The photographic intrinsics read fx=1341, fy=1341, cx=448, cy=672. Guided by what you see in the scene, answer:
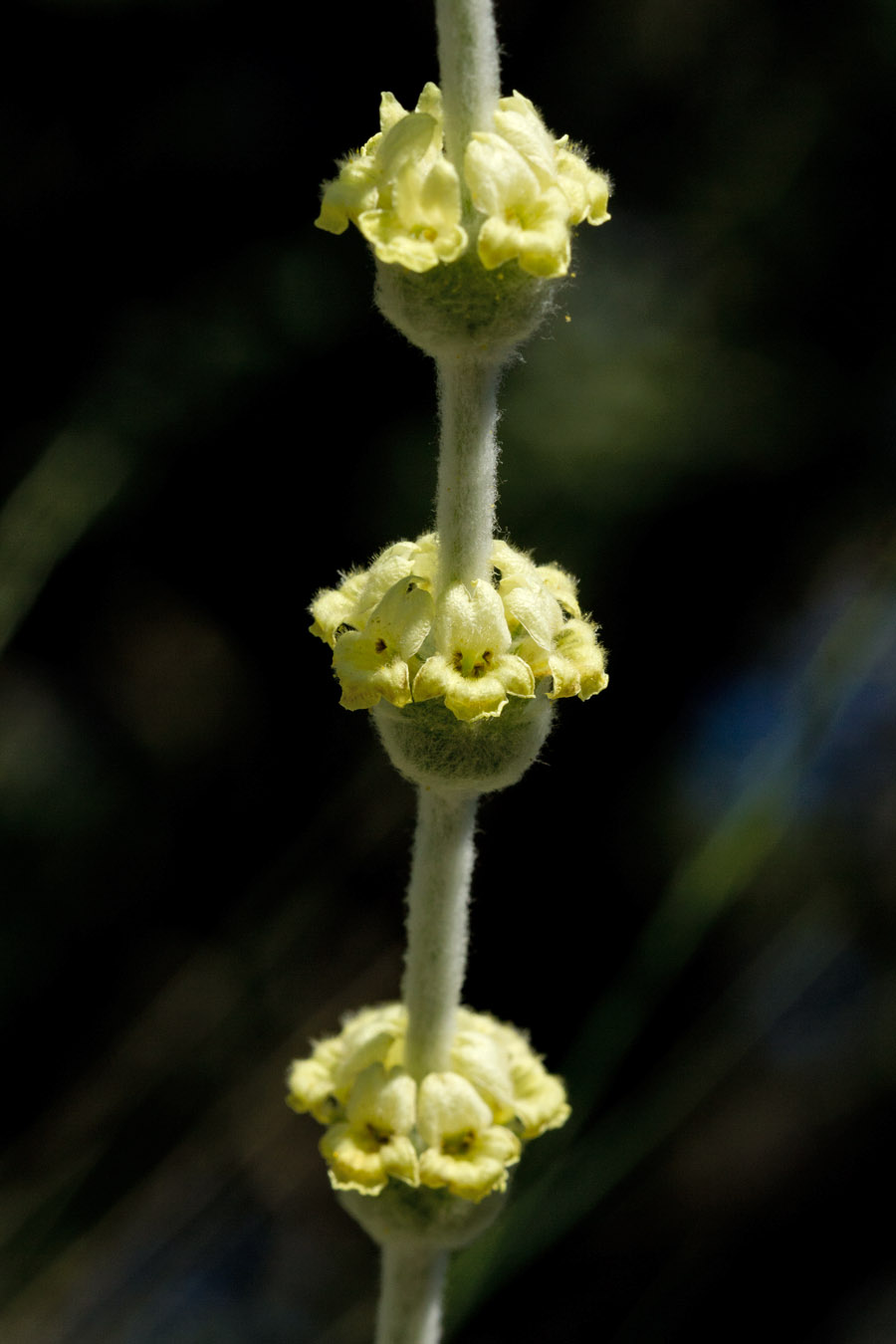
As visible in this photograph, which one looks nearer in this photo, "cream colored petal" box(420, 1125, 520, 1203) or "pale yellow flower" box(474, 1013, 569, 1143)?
"cream colored petal" box(420, 1125, 520, 1203)

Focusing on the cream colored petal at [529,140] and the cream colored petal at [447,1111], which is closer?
the cream colored petal at [529,140]

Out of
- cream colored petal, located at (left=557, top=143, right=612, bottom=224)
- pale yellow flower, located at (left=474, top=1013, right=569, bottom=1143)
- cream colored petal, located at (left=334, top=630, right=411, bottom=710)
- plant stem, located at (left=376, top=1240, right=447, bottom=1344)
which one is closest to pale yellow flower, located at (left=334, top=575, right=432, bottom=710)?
cream colored petal, located at (left=334, top=630, right=411, bottom=710)

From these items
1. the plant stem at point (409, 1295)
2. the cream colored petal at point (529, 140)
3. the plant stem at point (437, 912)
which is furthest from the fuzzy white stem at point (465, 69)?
the plant stem at point (409, 1295)

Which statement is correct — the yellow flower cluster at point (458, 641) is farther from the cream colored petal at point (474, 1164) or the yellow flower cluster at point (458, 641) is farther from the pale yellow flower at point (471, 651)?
the cream colored petal at point (474, 1164)

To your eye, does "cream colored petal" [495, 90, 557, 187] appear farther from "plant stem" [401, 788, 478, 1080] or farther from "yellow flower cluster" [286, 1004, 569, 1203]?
"yellow flower cluster" [286, 1004, 569, 1203]

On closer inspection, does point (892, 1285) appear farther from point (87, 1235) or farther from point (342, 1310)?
point (87, 1235)

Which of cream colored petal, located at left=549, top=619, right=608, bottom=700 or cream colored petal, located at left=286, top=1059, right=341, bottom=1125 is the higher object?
Answer: cream colored petal, located at left=549, top=619, right=608, bottom=700
